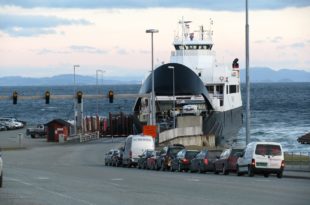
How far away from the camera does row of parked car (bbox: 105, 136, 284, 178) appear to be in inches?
1421

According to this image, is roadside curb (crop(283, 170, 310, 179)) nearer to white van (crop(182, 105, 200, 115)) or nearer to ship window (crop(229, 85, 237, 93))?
white van (crop(182, 105, 200, 115))

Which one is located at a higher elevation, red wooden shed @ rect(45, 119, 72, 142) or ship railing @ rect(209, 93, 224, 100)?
ship railing @ rect(209, 93, 224, 100)

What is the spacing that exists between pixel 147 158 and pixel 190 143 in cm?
3309

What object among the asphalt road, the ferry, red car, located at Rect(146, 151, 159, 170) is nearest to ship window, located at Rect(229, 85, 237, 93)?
the ferry

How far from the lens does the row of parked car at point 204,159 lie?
36094mm

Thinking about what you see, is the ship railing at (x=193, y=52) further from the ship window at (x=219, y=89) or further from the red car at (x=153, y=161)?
the red car at (x=153, y=161)

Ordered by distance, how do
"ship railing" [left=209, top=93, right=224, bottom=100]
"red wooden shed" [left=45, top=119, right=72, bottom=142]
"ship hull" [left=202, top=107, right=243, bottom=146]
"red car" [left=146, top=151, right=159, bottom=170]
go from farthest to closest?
1. "ship railing" [left=209, top=93, right=224, bottom=100]
2. "ship hull" [left=202, top=107, right=243, bottom=146]
3. "red wooden shed" [left=45, top=119, right=72, bottom=142]
4. "red car" [left=146, top=151, right=159, bottom=170]

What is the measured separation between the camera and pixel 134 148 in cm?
5072

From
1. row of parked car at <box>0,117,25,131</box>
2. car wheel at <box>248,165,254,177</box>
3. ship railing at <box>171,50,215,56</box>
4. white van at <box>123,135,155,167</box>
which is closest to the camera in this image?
car wheel at <box>248,165,254,177</box>

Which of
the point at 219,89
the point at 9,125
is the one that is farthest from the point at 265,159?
the point at 9,125

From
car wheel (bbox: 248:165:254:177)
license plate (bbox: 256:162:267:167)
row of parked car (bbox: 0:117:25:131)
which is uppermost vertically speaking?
license plate (bbox: 256:162:267:167)

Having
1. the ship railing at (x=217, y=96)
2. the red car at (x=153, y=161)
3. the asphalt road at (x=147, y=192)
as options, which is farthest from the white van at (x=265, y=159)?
the ship railing at (x=217, y=96)

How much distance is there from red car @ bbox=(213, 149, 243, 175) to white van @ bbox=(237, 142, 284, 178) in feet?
7.11

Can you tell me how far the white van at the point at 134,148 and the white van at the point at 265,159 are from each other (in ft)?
49.0
